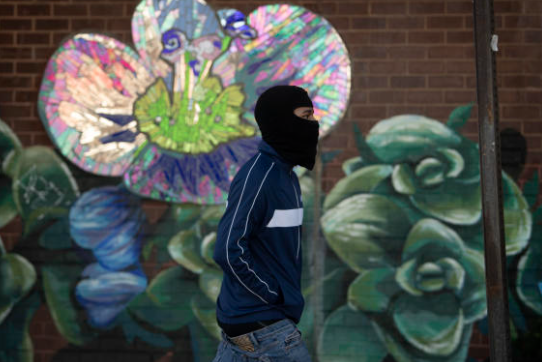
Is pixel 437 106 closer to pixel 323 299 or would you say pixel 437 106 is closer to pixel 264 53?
pixel 264 53

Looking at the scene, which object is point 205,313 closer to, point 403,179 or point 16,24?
point 403,179

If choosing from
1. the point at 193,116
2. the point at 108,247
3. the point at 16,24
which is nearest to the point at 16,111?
the point at 16,24

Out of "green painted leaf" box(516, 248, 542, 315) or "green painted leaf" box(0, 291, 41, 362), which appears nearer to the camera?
"green painted leaf" box(516, 248, 542, 315)

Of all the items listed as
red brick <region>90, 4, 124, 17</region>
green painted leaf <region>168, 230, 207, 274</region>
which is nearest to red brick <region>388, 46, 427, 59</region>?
green painted leaf <region>168, 230, 207, 274</region>

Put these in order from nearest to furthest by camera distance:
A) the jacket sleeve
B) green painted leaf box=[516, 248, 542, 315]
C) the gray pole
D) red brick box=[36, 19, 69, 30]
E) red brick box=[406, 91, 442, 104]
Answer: the jacket sleeve, the gray pole, green painted leaf box=[516, 248, 542, 315], red brick box=[406, 91, 442, 104], red brick box=[36, 19, 69, 30]

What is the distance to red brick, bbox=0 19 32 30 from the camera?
5.12m

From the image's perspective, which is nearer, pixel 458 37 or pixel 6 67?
pixel 458 37

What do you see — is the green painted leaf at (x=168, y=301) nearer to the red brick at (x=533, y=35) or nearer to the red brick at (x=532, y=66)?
the red brick at (x=532, y=66)

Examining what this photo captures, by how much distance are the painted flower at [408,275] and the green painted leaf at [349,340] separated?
0.20 ft

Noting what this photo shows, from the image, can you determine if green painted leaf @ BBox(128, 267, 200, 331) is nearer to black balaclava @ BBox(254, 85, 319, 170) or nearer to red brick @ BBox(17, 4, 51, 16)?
red brick @ BBox(17, 4, 51, 16)

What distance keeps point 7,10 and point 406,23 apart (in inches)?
125

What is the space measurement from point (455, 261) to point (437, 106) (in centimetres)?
119

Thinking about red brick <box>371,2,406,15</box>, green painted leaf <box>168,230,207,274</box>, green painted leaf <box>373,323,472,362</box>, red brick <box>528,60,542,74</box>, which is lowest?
green painted leaf <box>373,323,472,362</box>

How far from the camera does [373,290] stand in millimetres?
4871
